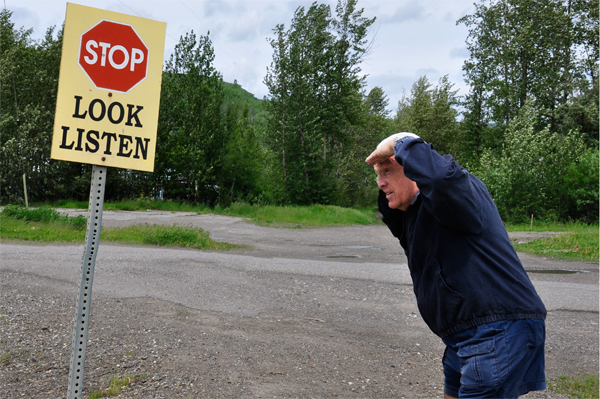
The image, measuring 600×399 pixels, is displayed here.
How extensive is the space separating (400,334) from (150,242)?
29.2 ft

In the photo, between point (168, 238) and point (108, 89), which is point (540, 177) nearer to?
point (168, 238)

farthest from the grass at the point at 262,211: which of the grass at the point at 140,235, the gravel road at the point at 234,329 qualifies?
the gravel road at the point at 234,329

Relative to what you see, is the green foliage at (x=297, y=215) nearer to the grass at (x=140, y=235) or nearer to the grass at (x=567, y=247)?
the grass at (x=140, y=235)

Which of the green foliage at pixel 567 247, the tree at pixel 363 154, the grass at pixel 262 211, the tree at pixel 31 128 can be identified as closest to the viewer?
the green foliage at pixel 567 247

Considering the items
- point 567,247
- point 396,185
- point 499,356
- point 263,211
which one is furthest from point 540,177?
point 499,356

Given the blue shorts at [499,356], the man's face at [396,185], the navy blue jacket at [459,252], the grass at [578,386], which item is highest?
the man's face at [396,185]

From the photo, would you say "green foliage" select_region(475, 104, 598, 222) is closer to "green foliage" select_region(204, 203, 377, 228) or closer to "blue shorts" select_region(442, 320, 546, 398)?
"green foliage" select_region(204, 203, 377, 228)

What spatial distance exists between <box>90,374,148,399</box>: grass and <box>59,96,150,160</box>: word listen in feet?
7.06

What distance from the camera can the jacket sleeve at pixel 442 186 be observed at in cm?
178

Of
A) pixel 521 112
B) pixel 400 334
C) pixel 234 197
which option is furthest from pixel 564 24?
pixel 400 334

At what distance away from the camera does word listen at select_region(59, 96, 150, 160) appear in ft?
7.79

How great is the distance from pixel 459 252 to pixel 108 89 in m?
1.91

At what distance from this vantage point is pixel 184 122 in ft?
97.0

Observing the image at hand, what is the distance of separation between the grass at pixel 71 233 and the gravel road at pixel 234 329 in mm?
2379
